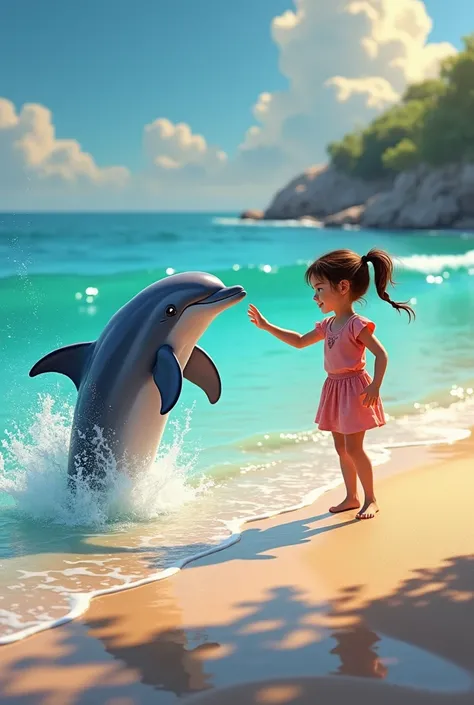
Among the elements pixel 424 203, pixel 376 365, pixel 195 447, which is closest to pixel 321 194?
pixel 424 203

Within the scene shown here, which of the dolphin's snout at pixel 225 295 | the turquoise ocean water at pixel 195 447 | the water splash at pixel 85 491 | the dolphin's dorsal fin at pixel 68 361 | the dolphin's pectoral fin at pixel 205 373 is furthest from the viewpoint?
the dolphin's pectoral fin at pixel 205 373

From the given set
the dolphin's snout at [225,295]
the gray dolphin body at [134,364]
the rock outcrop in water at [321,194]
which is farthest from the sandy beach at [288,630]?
the rock outcrop in water at [321,194]

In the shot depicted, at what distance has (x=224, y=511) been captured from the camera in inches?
243

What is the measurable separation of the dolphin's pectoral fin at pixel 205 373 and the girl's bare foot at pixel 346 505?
3.58 feet

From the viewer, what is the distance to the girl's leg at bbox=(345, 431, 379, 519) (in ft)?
18.9

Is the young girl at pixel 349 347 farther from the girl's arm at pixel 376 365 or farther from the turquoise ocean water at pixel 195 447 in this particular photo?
the turquoise ocean water at pixel 195 447

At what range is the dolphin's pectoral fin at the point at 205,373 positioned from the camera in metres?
6.45

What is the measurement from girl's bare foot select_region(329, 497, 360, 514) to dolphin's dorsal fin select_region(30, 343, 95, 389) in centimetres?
178

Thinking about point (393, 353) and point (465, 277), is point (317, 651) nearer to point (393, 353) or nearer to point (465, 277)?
point (393, 353)

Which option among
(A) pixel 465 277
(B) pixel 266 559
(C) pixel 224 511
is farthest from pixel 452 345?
(A) pixel 465 277

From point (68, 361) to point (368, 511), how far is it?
207cm

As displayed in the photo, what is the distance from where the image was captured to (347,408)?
18.7 ft

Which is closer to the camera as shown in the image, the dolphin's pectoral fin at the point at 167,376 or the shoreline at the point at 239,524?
the shoreline at the point at 239,524

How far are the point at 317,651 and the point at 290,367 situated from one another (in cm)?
878
